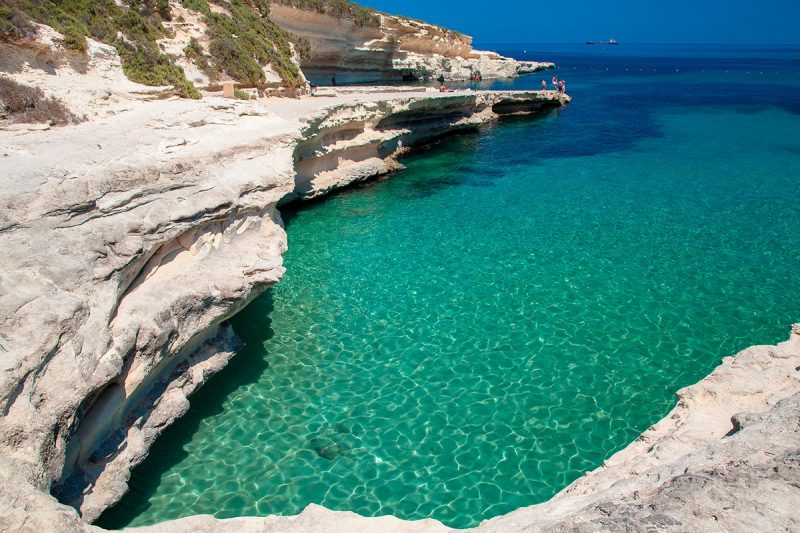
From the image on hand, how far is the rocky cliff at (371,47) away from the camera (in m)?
34.2

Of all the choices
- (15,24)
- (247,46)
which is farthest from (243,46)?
(15,24)

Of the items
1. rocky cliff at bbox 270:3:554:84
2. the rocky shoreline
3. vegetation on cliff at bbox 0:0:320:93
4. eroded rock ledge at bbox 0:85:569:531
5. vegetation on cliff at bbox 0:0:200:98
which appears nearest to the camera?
the rocky shoreline

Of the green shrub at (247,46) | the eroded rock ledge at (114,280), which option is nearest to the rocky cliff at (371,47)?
the green shrub at (247,46)

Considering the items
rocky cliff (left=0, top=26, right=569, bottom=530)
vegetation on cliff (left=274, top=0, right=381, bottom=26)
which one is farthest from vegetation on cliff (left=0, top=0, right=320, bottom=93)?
vegetation on cliff (left=274, top=0, right=381, bottom=26)

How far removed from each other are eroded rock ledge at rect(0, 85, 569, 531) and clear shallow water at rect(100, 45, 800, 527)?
115 centimetres

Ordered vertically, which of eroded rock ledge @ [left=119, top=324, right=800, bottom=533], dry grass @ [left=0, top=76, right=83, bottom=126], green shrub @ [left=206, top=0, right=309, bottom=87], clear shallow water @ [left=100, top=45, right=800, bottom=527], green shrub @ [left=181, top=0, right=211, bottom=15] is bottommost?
clear shallow water @ [left=100, top=45, right=800, bottom=527]

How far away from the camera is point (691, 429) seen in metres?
6.48

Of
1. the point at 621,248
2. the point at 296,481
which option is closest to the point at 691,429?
the point at 296,481

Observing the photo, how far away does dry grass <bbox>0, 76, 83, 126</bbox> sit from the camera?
11.8 m

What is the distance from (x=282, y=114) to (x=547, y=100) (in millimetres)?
27958

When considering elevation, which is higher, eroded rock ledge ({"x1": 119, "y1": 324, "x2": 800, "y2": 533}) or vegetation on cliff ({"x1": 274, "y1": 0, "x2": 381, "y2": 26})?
vegetation on cliff ({"x1": 274, "y1": 0, "x2": 381, "y2": 26})

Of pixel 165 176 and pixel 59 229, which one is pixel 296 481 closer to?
pixel 59 229

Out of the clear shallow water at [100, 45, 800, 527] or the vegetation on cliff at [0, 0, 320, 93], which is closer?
the clear shallow water at [100, 45, 800, 527]

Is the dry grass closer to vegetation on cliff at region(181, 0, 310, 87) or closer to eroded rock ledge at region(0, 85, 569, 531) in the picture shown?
eroded rock ledge at region(0, 85, 569, 531)
